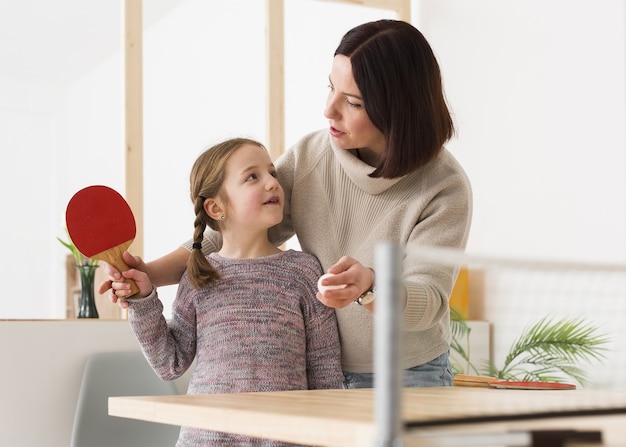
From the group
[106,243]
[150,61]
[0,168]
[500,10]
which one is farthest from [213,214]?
[0,168]

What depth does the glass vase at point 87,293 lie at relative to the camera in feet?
12.1

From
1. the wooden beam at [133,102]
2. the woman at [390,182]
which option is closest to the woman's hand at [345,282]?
the woman at [390,182]

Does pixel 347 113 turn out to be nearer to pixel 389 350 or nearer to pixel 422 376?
pixel 422 376

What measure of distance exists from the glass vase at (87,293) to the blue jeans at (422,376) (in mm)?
1807

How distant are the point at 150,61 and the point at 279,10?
1.65 meters

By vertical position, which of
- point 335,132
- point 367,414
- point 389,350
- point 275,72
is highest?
point 275,72

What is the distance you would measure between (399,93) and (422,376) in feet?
1.95

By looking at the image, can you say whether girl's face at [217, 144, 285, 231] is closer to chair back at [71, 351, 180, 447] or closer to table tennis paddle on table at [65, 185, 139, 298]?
table tennis paddle on table at [65, 185, 139, 298]

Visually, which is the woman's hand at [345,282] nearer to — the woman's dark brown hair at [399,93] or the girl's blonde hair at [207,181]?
the woman's dark brown hair at [399,93]

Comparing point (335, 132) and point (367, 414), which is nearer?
point (367, 414)

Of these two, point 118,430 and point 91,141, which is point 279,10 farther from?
point 91,141

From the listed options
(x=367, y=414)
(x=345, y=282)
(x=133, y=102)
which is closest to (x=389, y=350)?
(x=367, y=414)

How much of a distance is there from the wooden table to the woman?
313 millimetres

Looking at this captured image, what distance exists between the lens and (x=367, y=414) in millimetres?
1302
